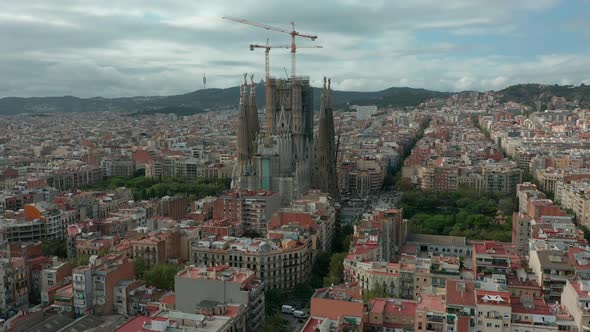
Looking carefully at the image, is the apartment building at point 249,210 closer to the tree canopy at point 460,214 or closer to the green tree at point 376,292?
the tree canopy at point 460,214

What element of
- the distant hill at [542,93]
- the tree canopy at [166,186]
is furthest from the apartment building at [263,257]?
the distant hill at [542,93]

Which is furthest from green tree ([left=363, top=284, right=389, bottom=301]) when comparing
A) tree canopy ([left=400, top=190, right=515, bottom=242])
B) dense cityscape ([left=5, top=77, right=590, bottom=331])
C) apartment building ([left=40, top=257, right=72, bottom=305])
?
tree canopy ([left=400, top=190, right=515, bottom=242])

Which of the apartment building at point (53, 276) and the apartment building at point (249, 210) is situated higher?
the apartment building at point (249, 210)

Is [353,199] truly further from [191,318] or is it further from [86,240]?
[191,318]

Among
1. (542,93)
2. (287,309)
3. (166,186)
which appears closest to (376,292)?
(287,309)

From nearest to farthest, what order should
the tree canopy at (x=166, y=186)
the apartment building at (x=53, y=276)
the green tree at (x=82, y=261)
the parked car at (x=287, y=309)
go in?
1. the parked car at (x=287, y=309)
2. the apartment building at (x=53, y=276)
3. the green tree at (x=82, y=261)
4. the tree canopy at (x=166, y=186)
